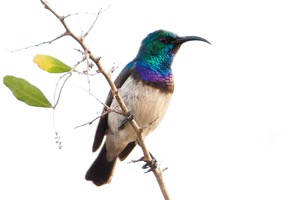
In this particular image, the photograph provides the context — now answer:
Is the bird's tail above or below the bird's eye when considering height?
below

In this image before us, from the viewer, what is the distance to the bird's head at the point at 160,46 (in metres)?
6.74

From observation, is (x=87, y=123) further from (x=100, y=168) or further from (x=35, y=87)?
(x=100, y=168)

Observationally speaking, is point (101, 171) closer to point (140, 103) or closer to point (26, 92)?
point (140, 103)

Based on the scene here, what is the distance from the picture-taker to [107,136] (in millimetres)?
6852

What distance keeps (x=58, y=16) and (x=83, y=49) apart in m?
0.22

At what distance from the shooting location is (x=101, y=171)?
23.9 ft

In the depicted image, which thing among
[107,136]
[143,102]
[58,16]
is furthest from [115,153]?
[58,16]

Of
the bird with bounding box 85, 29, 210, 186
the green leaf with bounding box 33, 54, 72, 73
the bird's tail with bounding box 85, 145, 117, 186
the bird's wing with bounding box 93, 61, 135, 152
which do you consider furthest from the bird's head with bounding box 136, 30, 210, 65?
the green leaf with bounding box 33, 54, 72, 73

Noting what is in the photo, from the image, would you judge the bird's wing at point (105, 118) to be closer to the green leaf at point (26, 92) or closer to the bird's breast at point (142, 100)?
the bird's breast at point (142, 100)

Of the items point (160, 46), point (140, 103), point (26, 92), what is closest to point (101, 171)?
point (140, 103)

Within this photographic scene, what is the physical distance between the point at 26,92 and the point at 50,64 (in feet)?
0.67

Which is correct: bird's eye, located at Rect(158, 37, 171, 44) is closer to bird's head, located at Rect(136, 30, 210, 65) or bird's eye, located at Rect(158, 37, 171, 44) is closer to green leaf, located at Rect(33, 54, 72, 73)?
bird's head, located at Rect(136, 30, 210, 65)

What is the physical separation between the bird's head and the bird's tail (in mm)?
1192

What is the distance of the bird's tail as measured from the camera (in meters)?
7.27
